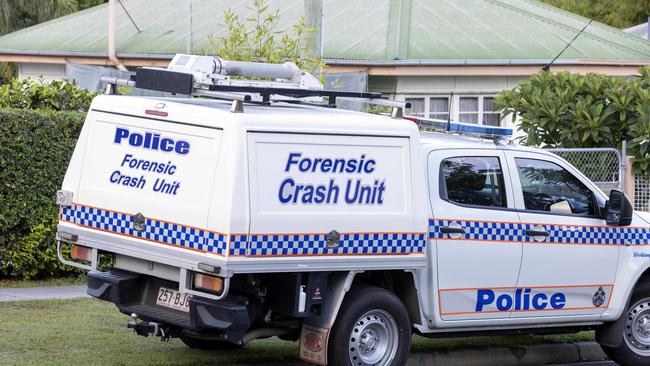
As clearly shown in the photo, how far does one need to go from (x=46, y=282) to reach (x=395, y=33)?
11071 millimetres

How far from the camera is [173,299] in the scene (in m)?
8.52

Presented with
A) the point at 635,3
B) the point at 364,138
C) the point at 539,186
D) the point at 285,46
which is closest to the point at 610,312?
the point at 539,186

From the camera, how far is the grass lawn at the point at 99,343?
9141 mm

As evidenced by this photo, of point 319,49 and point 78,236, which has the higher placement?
point 319,49

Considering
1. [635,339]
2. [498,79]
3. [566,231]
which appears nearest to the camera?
[566,231]

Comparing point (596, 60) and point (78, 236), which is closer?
point (78, 236)

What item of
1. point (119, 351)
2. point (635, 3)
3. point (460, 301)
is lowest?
point (119, 351)

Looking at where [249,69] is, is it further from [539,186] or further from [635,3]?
[635,3]

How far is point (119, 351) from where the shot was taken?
9.46 metres

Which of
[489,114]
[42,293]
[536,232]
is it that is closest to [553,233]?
[536,232]

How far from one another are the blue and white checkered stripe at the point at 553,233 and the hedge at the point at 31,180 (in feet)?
18.0

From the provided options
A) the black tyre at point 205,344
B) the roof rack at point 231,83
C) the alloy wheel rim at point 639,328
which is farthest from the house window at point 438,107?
the black tyre at point 205,344

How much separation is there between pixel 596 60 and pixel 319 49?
11.6 metres

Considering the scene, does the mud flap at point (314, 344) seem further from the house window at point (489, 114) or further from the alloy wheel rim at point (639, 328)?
the house window at point (489, 114)
